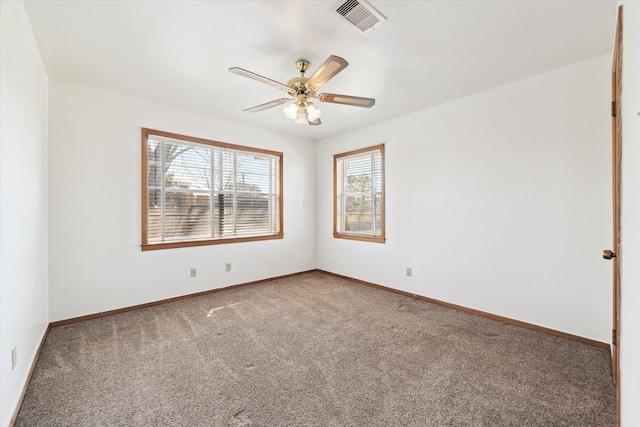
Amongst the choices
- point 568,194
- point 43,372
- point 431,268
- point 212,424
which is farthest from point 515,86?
point 43,372

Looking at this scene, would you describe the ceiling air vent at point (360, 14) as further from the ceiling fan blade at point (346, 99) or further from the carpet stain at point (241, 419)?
the carpet stain at point (241, 419)

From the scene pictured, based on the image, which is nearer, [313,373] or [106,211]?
[313,373]

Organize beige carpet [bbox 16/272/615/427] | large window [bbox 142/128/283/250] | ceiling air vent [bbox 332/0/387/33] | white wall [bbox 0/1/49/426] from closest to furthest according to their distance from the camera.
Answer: white wall [bbox 0/1/49/426]
beige carpet [bbox 16/272/615/427]
ceiling air vent [bbox 332/0/387/33]
large window [bbox 142/128/283/250]

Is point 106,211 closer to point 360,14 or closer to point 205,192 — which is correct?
point 205,192

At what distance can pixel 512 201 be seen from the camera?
2.96 m

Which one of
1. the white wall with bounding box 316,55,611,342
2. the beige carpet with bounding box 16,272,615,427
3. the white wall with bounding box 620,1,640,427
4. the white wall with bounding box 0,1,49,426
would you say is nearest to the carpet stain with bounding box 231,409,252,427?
the beige carpet with bounding box 16,272,615,427

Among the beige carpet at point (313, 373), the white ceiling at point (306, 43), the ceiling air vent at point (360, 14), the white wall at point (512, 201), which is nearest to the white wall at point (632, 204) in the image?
the beige carpet at point (313, 373)

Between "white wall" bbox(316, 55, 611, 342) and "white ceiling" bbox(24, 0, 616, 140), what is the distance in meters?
0.37

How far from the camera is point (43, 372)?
81.4 inches

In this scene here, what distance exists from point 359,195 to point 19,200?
155 inches

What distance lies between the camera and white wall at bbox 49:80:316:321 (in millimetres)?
2924

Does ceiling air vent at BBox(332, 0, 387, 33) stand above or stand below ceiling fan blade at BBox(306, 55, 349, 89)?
above

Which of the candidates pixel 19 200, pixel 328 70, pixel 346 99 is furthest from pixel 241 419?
pixel 346 99

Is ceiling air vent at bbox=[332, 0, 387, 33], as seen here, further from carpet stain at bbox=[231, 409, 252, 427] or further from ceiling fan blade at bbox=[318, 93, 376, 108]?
carpet stain at bbox=[231, 409, 252, 427]
